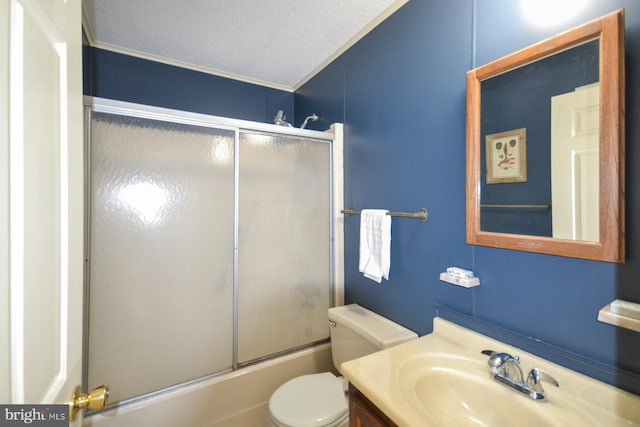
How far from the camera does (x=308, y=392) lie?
140 cm

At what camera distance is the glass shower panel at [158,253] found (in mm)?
1345

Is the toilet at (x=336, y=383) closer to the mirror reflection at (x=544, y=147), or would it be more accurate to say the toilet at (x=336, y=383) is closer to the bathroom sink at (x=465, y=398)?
the bathroom sink at (x=465, y=398)

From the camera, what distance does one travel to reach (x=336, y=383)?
1474 millimetres

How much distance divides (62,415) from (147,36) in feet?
6.51

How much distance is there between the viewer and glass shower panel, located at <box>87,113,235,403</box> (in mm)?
1345

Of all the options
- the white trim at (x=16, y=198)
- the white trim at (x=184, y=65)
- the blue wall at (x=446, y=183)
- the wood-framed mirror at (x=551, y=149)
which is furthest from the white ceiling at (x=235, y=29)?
the white trim at (x=16, y=198)

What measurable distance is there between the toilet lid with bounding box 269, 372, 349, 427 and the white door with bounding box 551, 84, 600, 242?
3.85 ft

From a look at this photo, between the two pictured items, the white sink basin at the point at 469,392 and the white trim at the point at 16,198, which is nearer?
the white trim at the point at 16,198

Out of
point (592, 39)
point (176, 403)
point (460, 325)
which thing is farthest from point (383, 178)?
point (176, 403)

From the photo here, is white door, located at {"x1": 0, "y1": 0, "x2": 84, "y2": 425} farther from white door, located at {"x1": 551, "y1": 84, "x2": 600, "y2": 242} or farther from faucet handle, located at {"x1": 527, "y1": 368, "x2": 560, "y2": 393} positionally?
white door, located at {"x1": 551, "y1": 84, "x2": 600, "y2": 242}

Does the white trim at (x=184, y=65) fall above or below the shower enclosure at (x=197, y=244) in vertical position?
above

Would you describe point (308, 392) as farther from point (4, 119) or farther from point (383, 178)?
point (4, 119)

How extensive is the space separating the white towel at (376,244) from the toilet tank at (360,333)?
236 mm

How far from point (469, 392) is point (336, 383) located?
2.57ft
